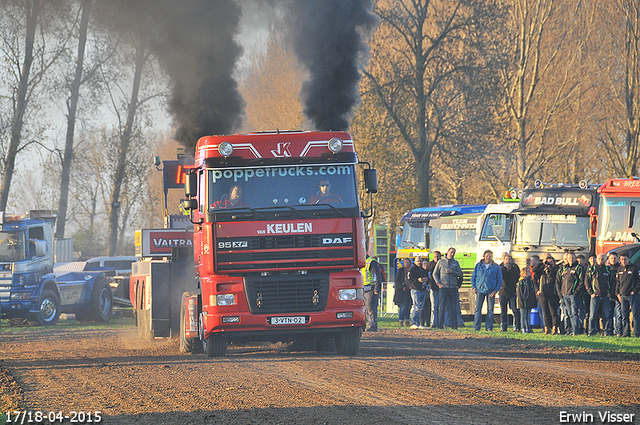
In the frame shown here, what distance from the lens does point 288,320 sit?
12867 millimetres

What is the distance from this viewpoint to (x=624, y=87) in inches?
1598

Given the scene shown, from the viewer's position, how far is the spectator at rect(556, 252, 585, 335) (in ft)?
61.8

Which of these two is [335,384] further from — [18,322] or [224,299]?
[18,322]

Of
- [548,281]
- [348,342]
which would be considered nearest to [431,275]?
[548,281]

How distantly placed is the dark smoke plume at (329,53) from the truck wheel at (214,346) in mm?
7651

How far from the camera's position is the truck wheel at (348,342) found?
44.9 feet

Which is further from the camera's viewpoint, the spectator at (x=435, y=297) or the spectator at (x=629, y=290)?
the spectator at (x=435, y=297)

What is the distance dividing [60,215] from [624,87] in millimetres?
29642

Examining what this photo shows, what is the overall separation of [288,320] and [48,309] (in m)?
15.2

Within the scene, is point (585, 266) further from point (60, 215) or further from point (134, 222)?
point (134, 222)

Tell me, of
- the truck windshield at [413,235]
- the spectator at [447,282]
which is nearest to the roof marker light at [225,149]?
the spectator at [447,282]

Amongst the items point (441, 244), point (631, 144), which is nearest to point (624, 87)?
point (631, 144)

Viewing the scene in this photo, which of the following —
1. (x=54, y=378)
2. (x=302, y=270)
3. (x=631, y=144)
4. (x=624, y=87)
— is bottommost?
→ (x=54, y=378)

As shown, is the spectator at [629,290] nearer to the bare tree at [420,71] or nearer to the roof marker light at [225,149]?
the roof marker light at [225,149]
